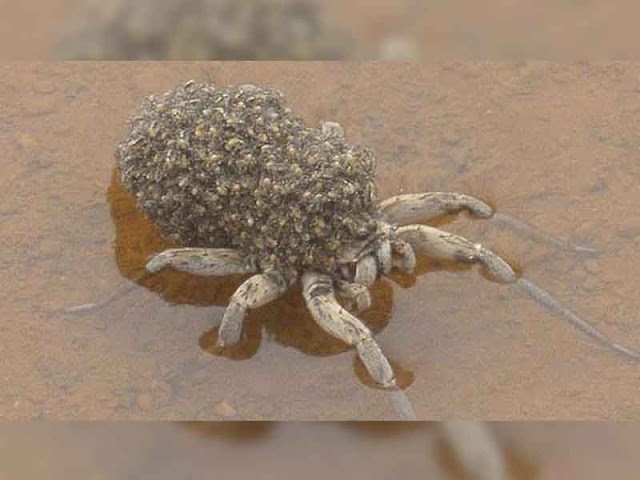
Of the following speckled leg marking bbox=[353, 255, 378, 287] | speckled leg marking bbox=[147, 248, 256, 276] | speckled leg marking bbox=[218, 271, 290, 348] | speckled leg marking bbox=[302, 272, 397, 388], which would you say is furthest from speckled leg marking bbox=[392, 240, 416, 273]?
speckled leg marking bbox=[147, 248, 256, 276]

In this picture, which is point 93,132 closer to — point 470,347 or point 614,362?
point 470,347

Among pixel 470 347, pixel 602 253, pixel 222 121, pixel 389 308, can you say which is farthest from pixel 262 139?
pixel 602 253

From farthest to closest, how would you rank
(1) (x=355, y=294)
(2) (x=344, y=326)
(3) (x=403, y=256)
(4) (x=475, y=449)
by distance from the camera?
(3) (x=403, y=256), (1) (x=355, y=294), (2) (x=344, y=326), (4) (x=475, y=449)

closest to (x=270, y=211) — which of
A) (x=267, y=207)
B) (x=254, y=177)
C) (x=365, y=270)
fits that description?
(x=267, y=207)

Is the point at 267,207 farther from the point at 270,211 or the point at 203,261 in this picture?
the point at 203,261

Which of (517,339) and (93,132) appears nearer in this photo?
(517,339)

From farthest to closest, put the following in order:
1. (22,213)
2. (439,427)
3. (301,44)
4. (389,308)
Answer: (301,44) < (22,213) < (389,308) < (439,427)
